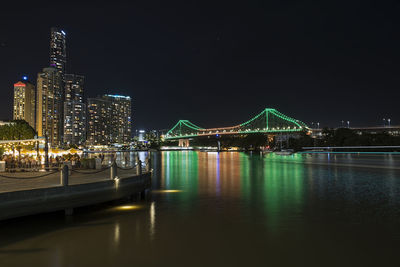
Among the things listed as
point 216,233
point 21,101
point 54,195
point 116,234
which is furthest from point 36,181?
point 21,101

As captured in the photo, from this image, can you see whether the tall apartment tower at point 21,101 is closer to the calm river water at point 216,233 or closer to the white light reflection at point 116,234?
the calm river water at point 216,233

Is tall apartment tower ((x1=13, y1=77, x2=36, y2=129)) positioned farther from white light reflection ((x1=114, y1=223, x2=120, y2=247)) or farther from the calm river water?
white light reflection ((x1=114, y1=223, x2=120, y2=247))

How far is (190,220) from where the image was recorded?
13.4 meters

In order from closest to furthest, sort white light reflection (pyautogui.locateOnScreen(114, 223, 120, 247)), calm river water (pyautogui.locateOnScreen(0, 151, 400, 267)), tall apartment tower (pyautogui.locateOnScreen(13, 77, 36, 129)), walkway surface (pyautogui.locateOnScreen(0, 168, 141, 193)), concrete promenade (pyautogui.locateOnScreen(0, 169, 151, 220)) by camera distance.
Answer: calm river water (pyautogui.locateOnScreen(0, 151, 400, 267))
white light reflection (pyautogui.locateOnScreen(114, 223, 120, 247))
concrete promenade (pyautogui.locateOnScreen(0, 169, 151, 220))
walkway surface (pyautogui.locateOnScreen(0, 168, 141, 193))
tall apartment tower (pyautogui.locateOnScreen(13, 77, 36, 129))

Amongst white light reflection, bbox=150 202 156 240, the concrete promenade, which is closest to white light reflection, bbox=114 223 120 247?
white light reflection, bbox=150 202 156 240

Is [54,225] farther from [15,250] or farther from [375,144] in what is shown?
[375,144]

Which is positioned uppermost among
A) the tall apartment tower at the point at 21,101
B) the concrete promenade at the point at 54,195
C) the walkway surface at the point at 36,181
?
the tall apartment tower at the point at 21,101

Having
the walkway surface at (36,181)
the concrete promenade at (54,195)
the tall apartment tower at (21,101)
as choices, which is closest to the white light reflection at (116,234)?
the concrete promenade at (54,195)

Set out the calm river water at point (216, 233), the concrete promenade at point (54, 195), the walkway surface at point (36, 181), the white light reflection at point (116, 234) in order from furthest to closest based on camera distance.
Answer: the walkway surface at point (36, 181), the concrete promenade at point (54, 195), the white light reflection at point (116, 234), the calm river water at point (216, 233)

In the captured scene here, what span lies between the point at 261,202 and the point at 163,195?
6.17 meters

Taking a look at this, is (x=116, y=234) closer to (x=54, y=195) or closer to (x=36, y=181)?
(x=54, y=195)

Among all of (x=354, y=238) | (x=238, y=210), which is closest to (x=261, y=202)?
(x=238, y=210)

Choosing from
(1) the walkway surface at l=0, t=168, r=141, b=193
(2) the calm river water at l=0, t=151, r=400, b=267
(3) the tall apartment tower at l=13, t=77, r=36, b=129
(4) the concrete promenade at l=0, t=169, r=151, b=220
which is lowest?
(2) the calm river water at l=0, t=151, r=400, b=267

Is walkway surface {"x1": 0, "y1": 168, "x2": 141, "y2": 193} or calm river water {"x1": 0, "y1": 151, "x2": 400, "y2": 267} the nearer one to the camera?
calm river water {"x1": 0, "y1": 151, "x2": 400, "y2": 267}
